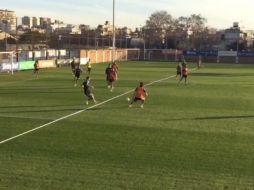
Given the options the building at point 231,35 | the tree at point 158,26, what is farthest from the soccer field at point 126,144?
the building at point 231,35

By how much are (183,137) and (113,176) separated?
5522 mm

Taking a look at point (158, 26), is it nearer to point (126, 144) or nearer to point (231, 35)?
point (231, 35)

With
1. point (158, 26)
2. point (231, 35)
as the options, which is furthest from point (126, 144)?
point (231, 35)

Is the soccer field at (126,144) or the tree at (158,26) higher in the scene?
the tree at (158,26)

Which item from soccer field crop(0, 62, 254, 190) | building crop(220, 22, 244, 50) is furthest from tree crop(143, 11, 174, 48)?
soccer field crop(0, 62, 254, 190)

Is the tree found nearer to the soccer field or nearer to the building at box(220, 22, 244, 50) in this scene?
the building at box(220, 22, 244, 50)

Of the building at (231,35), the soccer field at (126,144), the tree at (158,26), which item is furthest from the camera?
the building at (231,35)

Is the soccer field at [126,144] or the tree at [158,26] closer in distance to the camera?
the soccer field at [126,144]

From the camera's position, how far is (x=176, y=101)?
2758 centimetres

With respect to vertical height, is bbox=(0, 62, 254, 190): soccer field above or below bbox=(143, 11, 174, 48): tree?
below

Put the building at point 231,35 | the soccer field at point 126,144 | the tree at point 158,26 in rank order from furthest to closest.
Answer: the building at point 231,35 → the tree at point 158,26 → the soccer field at point 126,144

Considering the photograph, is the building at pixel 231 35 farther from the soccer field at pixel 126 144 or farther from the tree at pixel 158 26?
the soccer field at pixel 126 144

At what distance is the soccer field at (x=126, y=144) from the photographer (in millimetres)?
11680

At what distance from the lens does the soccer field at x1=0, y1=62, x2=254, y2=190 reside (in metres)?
11.7
